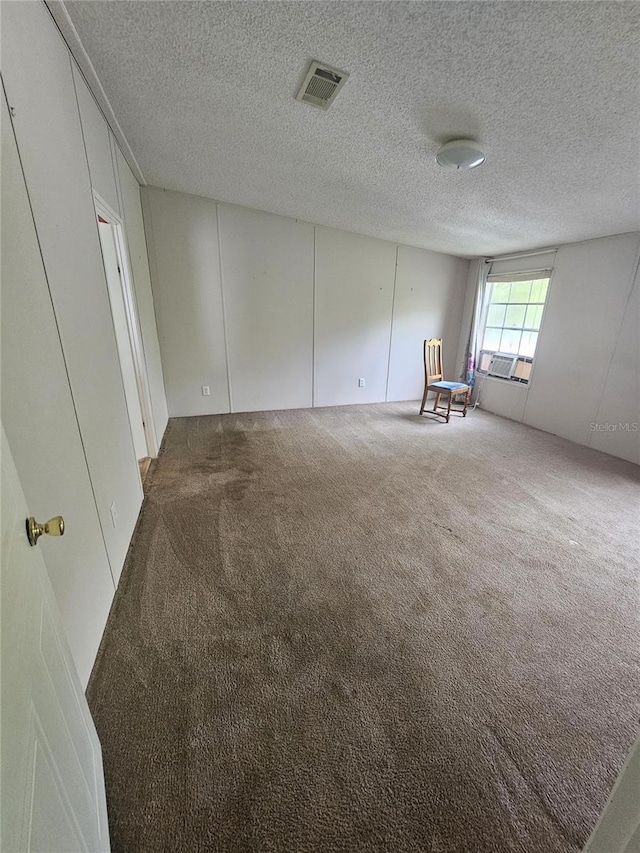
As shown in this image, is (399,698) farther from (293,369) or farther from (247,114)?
(293,369)

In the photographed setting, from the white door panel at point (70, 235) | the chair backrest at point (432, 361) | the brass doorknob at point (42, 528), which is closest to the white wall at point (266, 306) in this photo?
the chair backrest at point (432, 361)

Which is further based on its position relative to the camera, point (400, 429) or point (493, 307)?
point (493, 307)

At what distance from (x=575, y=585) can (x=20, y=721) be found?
7.77ft

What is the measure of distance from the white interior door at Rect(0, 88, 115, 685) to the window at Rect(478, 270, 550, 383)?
498 centimetres

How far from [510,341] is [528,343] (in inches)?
11.7

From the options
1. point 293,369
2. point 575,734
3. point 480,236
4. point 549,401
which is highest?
point 480,236

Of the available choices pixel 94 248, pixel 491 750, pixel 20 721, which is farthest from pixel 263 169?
pixel 491 750

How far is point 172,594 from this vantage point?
67.9 inches

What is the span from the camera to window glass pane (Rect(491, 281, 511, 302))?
15.6 ft

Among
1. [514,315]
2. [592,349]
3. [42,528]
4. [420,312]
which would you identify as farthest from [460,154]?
[514,315]

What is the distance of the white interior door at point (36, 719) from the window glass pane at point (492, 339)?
18.2 ft

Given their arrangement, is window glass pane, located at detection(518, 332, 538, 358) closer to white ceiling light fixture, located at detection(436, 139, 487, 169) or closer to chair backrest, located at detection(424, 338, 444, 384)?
chair backrest, located at detection(424, 338, 444, 384)

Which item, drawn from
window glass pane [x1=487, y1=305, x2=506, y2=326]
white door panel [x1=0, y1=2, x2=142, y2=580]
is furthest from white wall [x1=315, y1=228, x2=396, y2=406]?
white door panel [x1=0, y1=2, x2=142, y2=580]

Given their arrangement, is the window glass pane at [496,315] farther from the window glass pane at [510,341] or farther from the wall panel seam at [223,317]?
the wall panel seam at [223,317]
